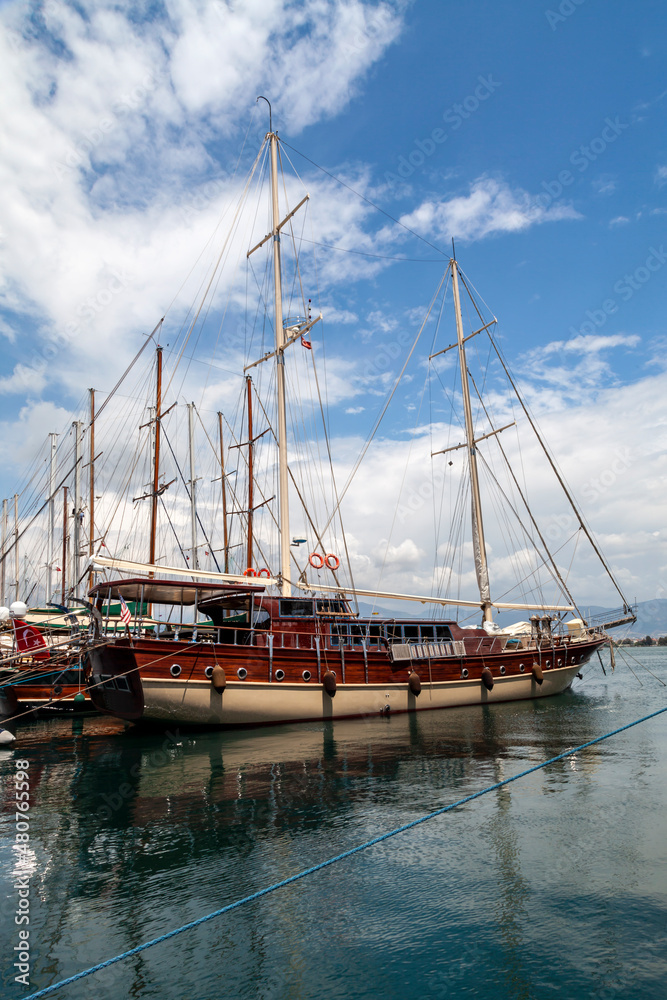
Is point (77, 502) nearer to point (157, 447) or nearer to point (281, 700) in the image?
point (157, 447)

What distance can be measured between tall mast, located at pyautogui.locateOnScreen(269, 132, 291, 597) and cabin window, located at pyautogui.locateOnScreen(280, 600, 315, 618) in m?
1.15

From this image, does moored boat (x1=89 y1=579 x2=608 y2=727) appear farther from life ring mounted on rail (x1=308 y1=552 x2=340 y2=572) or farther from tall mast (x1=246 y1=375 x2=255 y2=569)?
tall mast (x1=246 y1=375 x2=255 y2=569)

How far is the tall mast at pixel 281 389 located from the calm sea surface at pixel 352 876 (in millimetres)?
10607

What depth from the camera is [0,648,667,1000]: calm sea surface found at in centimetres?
675

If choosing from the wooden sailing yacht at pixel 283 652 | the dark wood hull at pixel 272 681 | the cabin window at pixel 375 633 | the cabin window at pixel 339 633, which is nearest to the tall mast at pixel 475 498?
the wooden sailing yacht at pixel 283 652

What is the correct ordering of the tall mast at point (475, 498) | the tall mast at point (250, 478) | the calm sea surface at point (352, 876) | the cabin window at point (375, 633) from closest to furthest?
the calm sea surface at point (352, 876)
the cabin window at point (375, 633)
the tall mast at point (475, 498)
the tall mast at point (250, 478)

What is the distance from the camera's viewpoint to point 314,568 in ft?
89.9

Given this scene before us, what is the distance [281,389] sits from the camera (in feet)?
94.9

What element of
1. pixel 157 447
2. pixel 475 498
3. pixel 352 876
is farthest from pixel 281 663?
pixel 157 447

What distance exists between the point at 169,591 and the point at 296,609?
5670 mm

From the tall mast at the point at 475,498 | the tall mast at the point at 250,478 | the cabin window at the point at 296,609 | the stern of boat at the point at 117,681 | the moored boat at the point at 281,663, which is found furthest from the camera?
the tall mast at the point at 250,478

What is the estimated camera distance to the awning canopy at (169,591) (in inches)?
867

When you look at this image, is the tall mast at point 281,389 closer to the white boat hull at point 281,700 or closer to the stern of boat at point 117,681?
the white boat hull at point 281,700

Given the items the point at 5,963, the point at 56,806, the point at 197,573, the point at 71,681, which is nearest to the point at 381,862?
the point at 5,963
